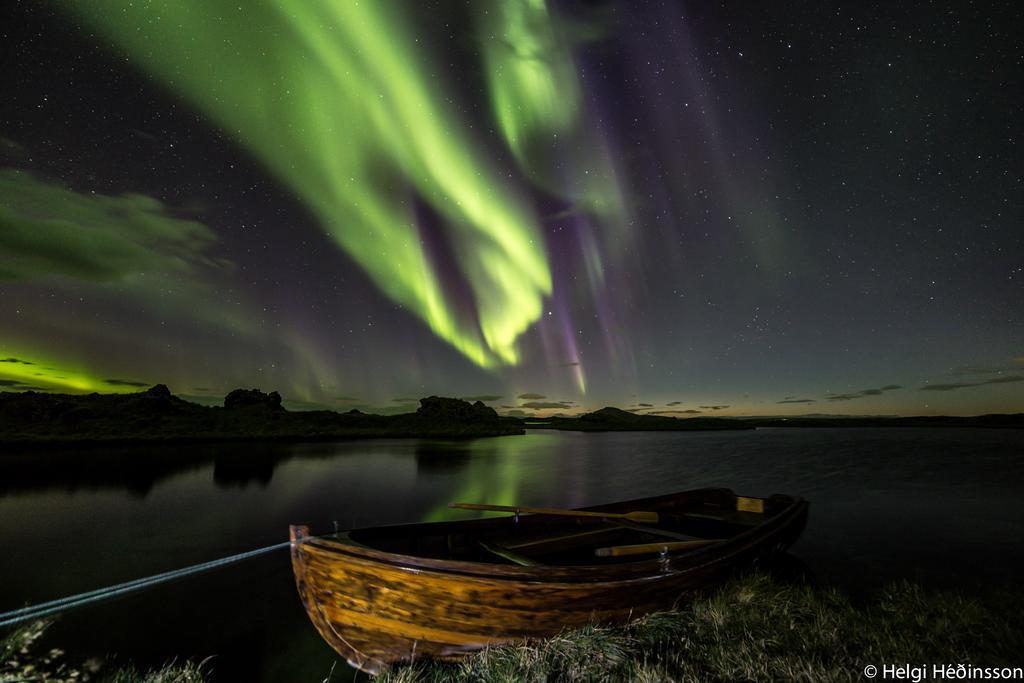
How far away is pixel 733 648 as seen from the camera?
541 centimetres

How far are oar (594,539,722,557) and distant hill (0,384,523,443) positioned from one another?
7519cm

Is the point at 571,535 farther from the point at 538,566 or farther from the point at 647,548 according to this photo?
the point at 538,566

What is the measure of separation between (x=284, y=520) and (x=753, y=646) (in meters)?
19.9

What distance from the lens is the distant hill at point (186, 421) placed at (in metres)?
61.6

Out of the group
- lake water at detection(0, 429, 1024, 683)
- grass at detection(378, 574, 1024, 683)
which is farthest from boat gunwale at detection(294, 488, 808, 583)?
Result: lake water at detection(0, 429, 1024, 683)

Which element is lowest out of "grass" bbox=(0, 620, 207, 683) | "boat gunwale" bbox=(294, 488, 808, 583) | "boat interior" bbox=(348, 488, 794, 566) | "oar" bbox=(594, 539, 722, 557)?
"grass" bbox=(0, 620, 207, 683)

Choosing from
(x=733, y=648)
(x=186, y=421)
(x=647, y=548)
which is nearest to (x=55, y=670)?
(x=647, y=548)

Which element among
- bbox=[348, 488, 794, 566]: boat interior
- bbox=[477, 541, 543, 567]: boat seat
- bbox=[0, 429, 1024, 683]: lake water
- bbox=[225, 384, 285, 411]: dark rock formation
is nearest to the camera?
bbox=[477, 541, 543, 567]: boat seat

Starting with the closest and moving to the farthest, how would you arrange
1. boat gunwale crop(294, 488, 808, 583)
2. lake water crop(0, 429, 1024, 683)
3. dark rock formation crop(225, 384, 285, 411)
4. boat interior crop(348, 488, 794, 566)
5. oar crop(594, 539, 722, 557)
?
boat gunwale crop(294, 488, 808, 583), oar crop(594, 539, 722, 557), boat interior crop(348, 488, 794, 566), lake water crop(0, 429, 1024, 683), dark rock formation crop(225, 384, 285, 411)

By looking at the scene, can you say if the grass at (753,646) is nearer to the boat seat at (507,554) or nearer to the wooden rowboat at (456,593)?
the wooden rowboat at (456,593)

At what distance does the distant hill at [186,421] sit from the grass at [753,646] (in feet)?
247

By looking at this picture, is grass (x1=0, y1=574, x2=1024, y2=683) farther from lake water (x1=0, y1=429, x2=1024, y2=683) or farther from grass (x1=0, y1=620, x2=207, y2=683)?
lake water (x1=0, y1=429, x2=1024, y2=683)

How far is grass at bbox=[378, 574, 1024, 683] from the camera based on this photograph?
489 cm

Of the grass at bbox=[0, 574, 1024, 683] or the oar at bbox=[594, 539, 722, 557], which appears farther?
the oar at bbox=[594, 539, 722, 557]
